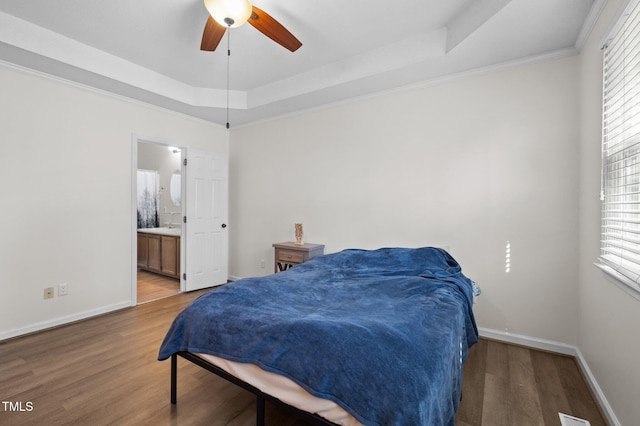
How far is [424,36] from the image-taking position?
2686mm

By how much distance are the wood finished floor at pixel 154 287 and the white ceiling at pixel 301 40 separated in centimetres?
260

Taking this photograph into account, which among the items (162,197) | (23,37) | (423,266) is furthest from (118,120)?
(423,266)

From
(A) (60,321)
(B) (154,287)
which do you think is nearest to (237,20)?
(A) (60,321)

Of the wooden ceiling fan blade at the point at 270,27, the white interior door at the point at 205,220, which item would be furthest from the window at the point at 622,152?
the white interior door at the point at 205,220

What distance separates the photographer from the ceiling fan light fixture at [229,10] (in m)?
1.82

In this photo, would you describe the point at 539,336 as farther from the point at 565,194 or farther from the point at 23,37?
the point at 23,37

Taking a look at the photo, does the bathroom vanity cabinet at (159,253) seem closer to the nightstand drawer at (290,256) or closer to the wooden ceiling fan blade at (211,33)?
the nightstand drawer at (290,256)

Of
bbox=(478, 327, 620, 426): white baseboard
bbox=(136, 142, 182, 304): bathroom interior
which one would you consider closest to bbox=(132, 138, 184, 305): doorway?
bbox=(136, 142, 182, 304): bathroom interior

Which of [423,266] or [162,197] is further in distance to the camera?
[162,197]

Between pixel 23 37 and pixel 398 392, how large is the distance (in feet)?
12.5

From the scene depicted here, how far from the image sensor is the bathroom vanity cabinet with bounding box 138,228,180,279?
191 inches

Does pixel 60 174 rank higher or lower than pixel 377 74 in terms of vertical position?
lower

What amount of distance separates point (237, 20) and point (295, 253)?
2460 millimetres

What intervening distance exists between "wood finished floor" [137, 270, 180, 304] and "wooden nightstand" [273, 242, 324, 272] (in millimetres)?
1736
